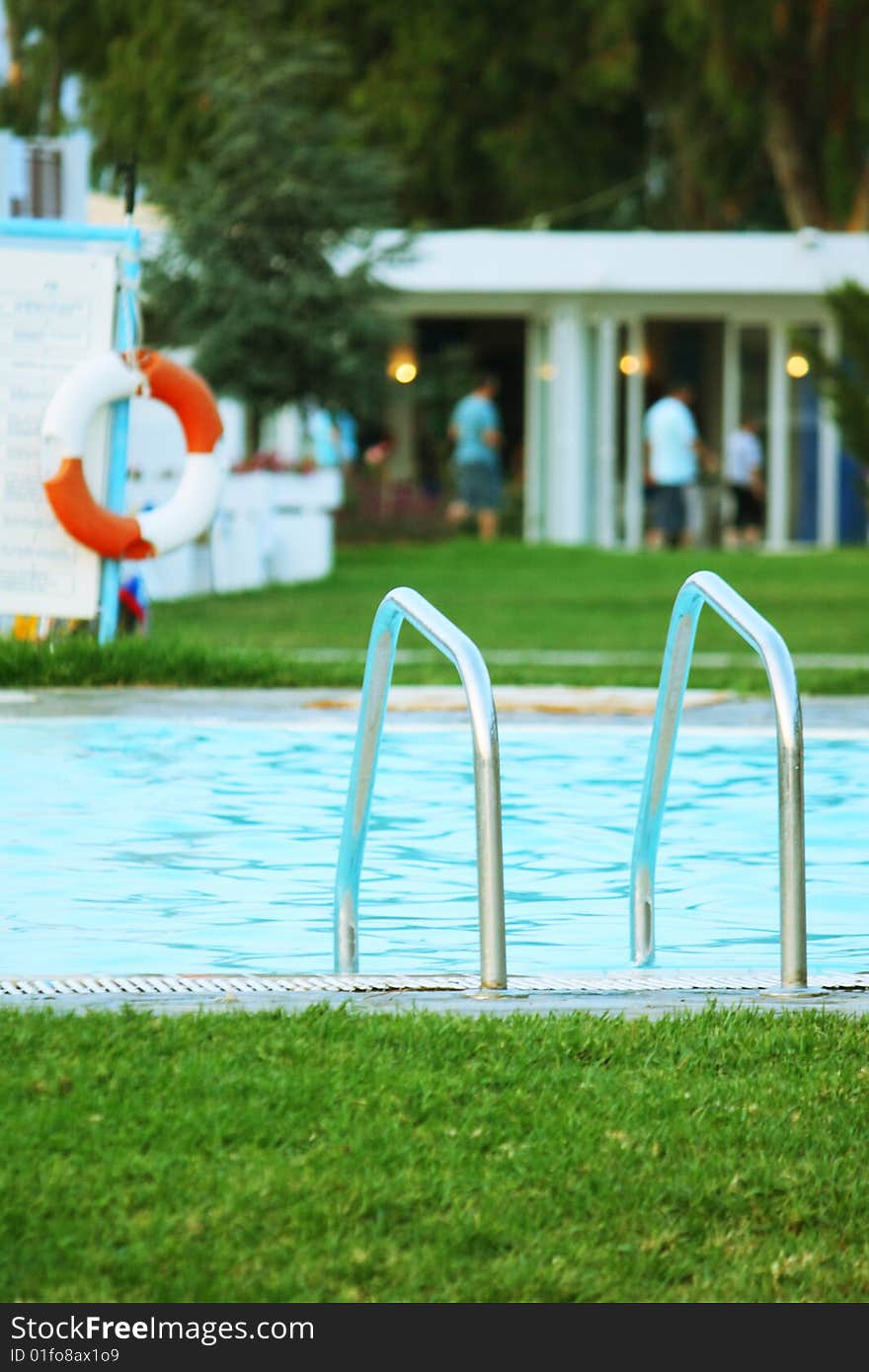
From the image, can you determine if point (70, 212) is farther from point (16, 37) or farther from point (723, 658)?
point (16, 37)

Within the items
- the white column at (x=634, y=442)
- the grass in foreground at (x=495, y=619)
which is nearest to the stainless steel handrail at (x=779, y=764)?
the grass in foreground at (x=495, y=619)

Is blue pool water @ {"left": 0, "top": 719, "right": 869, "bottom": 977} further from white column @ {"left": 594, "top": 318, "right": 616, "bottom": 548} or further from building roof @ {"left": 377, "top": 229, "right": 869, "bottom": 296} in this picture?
white column @ {"left": 594, "top": 318, "right": 616, "bottom": 548}

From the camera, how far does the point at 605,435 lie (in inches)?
1082

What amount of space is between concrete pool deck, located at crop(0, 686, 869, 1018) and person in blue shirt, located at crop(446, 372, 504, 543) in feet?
51.0

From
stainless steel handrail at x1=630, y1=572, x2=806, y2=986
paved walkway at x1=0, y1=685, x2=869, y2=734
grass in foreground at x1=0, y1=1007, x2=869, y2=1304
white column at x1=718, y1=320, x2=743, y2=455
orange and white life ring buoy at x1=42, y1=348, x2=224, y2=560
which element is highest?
white column at x1=718, y1=320, x2=743, y2=455

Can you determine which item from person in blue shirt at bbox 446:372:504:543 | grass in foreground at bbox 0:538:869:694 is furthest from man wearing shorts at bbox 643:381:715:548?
person in blue shirt at bbox 446:372:504:543

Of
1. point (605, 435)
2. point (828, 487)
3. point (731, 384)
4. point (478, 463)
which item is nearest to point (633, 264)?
point (605, 435)

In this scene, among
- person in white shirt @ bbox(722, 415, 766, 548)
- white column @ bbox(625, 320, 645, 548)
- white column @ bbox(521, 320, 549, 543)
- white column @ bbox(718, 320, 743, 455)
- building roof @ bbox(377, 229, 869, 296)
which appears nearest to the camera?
building roof @ bbox(377, 229, 869, 296)

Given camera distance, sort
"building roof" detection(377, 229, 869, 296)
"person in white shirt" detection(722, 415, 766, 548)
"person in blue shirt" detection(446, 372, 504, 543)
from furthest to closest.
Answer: "person in white shirt" detection(722, 415, 766, 548), "building roof" detection(377, 229, 869, 296), "person in blue shirt" detection(446, 372, 504, 543)

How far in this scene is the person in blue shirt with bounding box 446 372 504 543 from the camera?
2572 cm

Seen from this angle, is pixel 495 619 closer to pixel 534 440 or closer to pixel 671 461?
pixel 671 461

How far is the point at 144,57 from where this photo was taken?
31.0 meters

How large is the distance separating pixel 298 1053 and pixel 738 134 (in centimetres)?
2903

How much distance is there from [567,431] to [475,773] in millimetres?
23289
